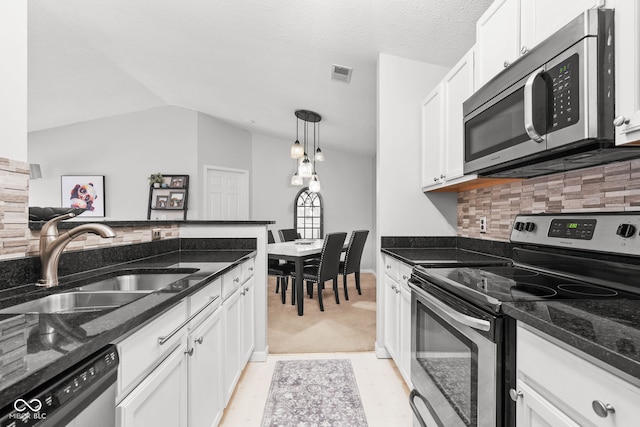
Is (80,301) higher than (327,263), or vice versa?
(80,301)

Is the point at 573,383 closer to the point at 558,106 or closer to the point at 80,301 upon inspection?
the point at 558,106

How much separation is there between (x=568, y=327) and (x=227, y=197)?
5.48 m

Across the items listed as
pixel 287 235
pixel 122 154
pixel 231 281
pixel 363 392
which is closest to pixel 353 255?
pixel 287 235

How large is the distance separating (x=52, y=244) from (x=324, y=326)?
2.43 m

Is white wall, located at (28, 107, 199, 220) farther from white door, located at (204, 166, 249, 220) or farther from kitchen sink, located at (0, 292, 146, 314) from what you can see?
kitchen sink, located at (0, 292, 146, 314)

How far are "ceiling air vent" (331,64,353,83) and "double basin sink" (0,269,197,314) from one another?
2.18 meters

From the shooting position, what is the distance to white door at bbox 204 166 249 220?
5352mm

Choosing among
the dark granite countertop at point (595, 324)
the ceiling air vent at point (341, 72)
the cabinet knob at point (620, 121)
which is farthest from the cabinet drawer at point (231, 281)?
the ceiling air vent at point (341, 72)

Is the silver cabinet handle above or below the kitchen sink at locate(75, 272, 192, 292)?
below

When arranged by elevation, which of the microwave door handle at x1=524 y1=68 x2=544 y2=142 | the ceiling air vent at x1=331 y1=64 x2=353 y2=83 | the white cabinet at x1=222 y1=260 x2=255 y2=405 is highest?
the ceiling air vent at x1=331 y1=64 x2=353 y2=83

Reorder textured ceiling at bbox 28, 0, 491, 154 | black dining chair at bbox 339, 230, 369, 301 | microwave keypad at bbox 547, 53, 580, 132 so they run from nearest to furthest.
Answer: microwave keypad at bbox 547, 53, 580, 132, textured ceiling at bbox 28, 0, 491, 154, black dining chair at bbox 339, 230, 369, 301

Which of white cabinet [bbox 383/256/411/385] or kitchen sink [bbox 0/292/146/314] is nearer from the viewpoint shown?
kitchen sink [bbox 0/292/146/314]

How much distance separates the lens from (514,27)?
51.3 inches

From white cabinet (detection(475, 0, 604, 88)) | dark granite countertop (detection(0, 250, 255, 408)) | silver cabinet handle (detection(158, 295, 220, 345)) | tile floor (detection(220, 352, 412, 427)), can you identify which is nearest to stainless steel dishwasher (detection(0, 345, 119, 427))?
dark granite countertop (detection(0, 250, 255, 408))
